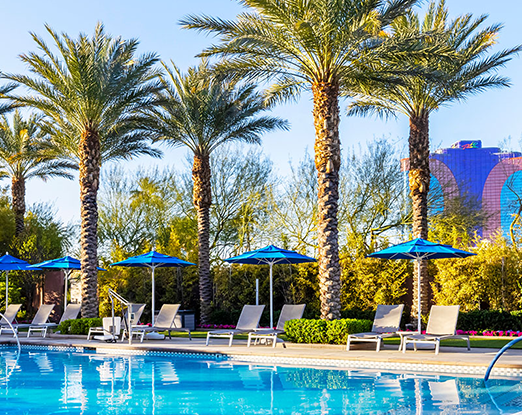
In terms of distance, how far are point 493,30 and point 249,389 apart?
13097mm

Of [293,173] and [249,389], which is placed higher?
[293,173]

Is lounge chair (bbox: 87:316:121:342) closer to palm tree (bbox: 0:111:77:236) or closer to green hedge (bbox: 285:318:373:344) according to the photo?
green hedge (bbox: 285:318:373:344)

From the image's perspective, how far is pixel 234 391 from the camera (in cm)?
1034

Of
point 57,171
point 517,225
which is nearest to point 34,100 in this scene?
point 57,171

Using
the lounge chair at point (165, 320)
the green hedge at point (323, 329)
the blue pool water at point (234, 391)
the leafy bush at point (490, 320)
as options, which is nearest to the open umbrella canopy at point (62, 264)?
the lounge chair at point (165, 320)

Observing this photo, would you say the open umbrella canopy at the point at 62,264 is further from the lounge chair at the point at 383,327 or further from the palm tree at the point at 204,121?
the lounge chair at the point at 383,327

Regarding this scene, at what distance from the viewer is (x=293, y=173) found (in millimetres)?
27812

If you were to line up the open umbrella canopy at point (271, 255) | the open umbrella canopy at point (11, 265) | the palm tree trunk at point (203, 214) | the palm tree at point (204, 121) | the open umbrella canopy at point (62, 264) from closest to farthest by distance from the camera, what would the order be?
the open umbrella canopy at point (271, 255) < the open umbrella canopy at point (62, 264) < the open umbrella canopy at point (11, 265) < the palm tree at point (204, 121) < the palm tree trunk at point (203, 214)

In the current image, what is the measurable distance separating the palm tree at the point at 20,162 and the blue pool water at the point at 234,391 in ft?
52.5

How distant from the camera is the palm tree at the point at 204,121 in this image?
22281 mm

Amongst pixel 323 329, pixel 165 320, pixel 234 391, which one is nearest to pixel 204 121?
pixel 165 320

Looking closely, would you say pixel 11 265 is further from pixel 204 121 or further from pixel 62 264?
pixel 204 121

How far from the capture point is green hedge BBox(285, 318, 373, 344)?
1477 cm

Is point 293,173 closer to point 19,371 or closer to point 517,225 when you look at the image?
point 517,225
